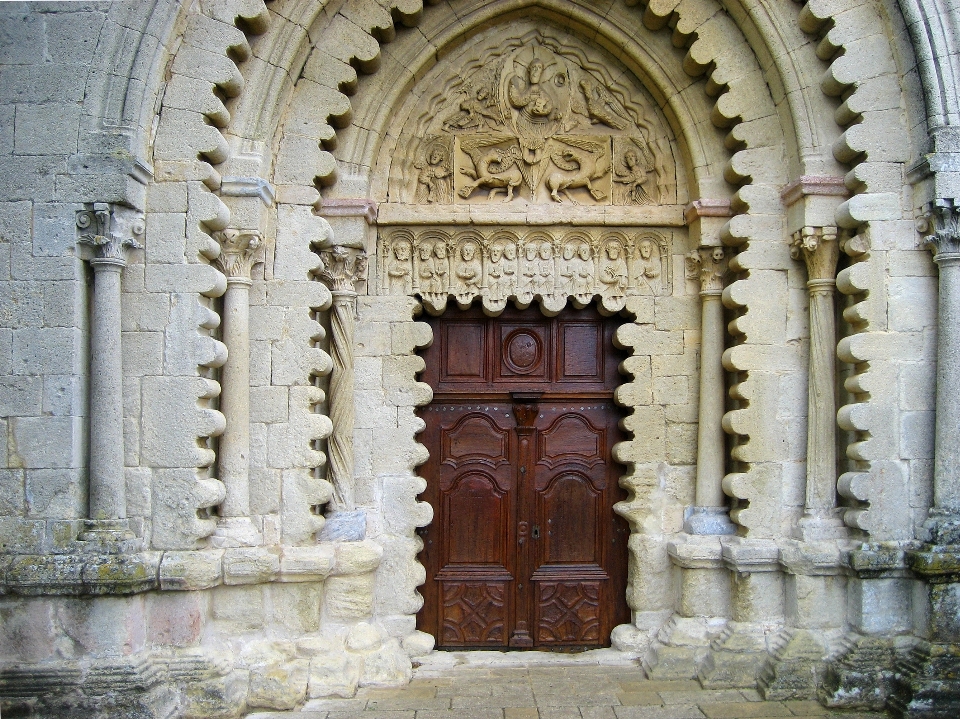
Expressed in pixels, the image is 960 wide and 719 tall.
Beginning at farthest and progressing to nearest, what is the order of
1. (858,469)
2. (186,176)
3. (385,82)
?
1. (385,82)
2. (858,469)
3. (186,176)

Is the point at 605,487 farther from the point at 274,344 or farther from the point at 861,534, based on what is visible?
the point at 274,344

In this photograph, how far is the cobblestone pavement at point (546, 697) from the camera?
474 cm

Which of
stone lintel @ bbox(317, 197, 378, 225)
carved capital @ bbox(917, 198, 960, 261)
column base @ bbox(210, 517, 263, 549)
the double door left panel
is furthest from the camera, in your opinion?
the double door left panel

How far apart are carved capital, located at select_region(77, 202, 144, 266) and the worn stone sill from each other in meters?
1.60

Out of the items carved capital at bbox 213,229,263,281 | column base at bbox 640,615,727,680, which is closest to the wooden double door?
column base at bbox 640,615,727,680

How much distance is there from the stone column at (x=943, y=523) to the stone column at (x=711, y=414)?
123 cm

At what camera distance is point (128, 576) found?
14.2ft

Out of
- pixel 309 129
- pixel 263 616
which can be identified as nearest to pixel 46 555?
pixel 263 616

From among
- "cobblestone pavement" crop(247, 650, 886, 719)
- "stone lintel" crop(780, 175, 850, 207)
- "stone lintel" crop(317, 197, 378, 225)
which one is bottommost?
"cobblestone pavement" crop(247, 650, 886, 719)

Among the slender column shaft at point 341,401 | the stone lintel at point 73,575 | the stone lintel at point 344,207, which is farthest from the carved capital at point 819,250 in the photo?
the stone lintel at point 73,575

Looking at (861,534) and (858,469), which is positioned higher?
(858,469)

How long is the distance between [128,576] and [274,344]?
1594mm

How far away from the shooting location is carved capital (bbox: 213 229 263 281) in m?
4.94

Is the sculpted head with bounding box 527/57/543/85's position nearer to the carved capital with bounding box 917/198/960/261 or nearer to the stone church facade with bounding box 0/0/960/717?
the stone church facade with bounding box 0/0/960/717
